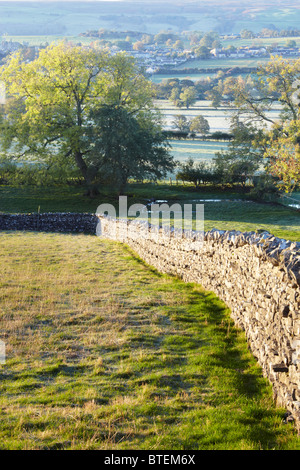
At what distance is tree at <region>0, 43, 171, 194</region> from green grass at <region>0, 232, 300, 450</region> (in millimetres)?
28607

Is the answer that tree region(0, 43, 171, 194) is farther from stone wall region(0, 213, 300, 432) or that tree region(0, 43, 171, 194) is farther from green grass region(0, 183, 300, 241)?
stone wall region(0, 213, 300, 432)

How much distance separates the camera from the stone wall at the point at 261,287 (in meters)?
5.68

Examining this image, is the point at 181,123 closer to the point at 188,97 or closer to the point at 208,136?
the point at 208,136

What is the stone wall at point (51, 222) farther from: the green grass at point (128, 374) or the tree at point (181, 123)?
the tree at point (181, 123)

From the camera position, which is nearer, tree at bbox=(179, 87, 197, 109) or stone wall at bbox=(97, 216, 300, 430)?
stone wall at bbox=(97, 216, 300, 430)

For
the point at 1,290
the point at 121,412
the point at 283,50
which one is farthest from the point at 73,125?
the point at 283,50

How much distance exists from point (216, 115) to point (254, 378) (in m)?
92.0

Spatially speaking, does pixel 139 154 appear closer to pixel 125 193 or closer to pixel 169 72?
pixel 125 193

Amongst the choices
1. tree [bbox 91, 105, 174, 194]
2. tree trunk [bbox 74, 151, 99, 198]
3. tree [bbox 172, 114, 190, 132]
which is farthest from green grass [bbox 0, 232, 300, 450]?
tree [bbox 172, 114, 190, 132]

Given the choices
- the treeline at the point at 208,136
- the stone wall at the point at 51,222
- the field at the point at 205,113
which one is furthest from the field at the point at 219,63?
the stone wall at the point at 51,222

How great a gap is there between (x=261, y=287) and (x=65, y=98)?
36342mm

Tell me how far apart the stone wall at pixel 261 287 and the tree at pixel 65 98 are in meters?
27.4

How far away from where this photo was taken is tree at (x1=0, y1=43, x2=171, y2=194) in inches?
1517

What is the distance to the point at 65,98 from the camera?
3950 cm
